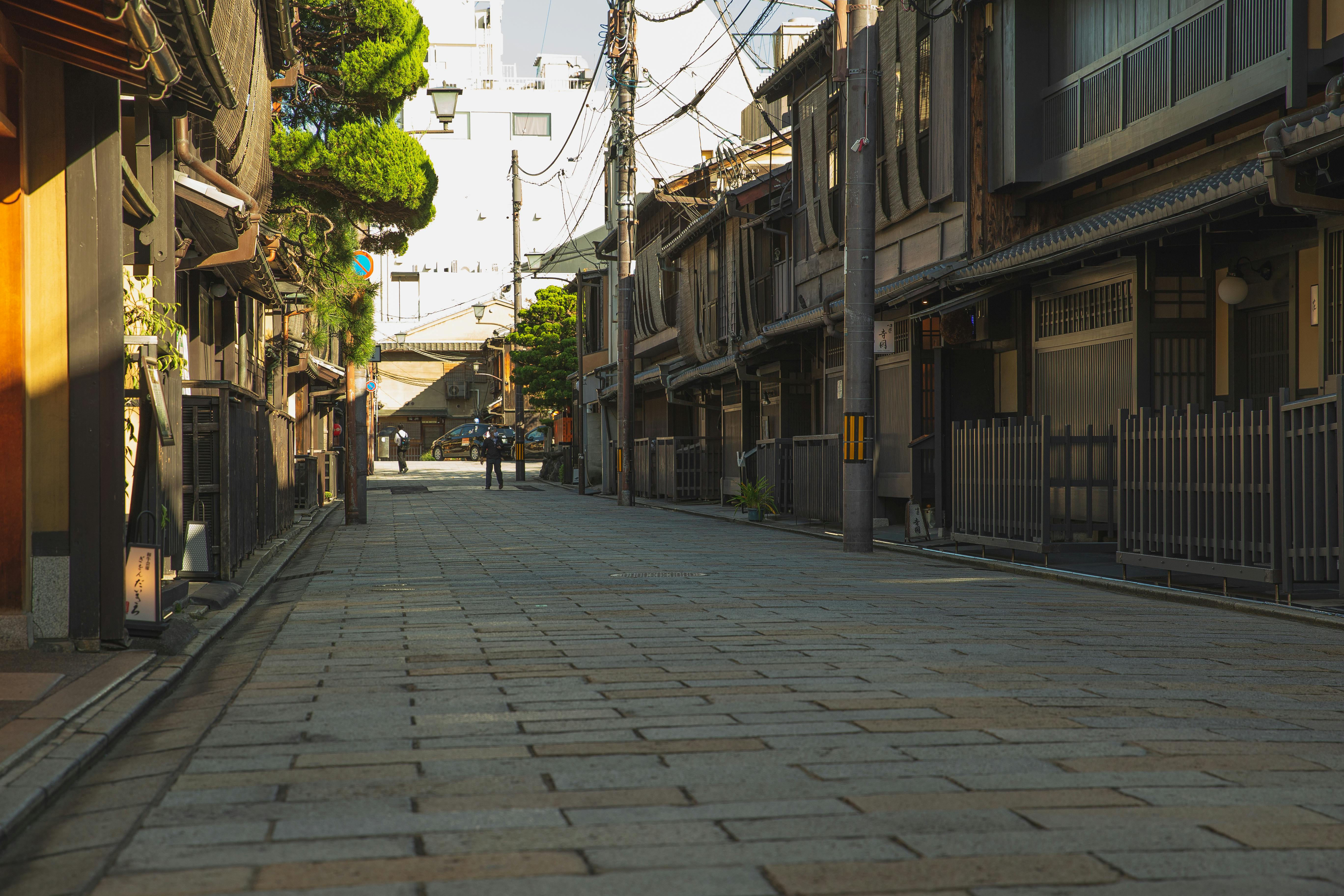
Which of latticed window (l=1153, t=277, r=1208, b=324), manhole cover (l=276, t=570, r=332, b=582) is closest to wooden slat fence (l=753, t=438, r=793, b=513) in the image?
latticed window (l=1153, t=277, r=1208, b=324)

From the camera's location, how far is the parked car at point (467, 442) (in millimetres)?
66750

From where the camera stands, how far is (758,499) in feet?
71.0

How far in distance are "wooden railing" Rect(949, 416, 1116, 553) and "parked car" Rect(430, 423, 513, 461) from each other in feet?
162

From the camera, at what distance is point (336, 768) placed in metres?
4.47

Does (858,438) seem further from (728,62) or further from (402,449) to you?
(402,449)

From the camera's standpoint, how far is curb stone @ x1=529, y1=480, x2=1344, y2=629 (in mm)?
8484

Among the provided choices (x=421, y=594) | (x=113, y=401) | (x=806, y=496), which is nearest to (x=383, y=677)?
(x=113, y=401)

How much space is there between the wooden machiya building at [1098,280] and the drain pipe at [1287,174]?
0.07 ft

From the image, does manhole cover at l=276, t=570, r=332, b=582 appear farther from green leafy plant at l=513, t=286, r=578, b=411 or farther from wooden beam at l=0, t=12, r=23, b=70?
green leafy plant at l=513, t=286, r=578, b=411

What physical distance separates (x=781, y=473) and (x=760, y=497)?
57 centimetres

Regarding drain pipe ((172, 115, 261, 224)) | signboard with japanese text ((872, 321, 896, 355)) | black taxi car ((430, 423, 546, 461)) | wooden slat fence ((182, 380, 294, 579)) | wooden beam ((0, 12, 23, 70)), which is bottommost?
wooden slat fence ((182, 380, 294, 579))

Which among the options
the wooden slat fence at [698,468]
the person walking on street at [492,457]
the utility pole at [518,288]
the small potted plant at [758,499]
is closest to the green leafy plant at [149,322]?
the small potted plant at [758,499]

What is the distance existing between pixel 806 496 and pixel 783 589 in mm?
9669

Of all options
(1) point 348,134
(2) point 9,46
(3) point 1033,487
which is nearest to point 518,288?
(1) point 348,134
